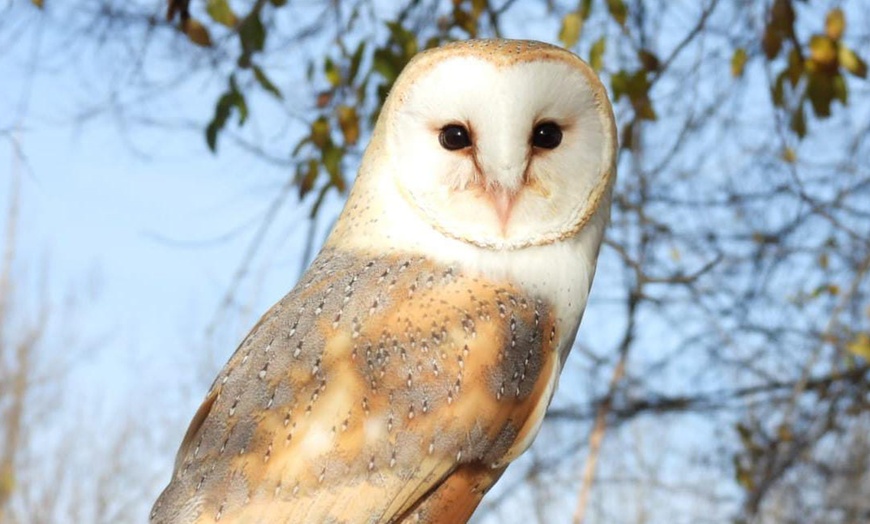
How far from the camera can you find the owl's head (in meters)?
1.56

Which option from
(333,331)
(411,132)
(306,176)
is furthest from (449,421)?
(306,176)

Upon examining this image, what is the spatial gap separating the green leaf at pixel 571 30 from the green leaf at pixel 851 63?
2.20 feet

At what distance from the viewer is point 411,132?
1.64 metres

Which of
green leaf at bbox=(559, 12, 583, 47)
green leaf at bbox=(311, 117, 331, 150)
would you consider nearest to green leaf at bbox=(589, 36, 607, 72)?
green leaf at bbox=(559, 12, 583, 47)

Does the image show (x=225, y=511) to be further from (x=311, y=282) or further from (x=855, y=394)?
(x=855, y=394)

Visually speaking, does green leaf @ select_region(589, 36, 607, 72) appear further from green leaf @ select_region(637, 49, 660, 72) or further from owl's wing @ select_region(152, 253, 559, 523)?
owl's wing @ select_region(152, 253, 559, 523)

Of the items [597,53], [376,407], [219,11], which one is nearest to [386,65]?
[219,11]

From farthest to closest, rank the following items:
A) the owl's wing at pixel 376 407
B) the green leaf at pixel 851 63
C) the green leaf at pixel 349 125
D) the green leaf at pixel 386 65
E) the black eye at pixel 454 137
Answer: the green leaf at pixel 349 125 < the green leaf at pixel 851 63 < the green leaf at pixel 386 65 < the black eye at pixel 454 137 < the owl's wing at pixel 376 407

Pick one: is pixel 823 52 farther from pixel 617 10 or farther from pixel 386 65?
pixel 386 65

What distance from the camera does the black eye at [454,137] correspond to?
1.59 meters

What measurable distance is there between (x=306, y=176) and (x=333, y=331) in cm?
135

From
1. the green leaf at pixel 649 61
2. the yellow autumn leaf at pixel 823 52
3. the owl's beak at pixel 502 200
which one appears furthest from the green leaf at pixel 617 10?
the owl's beak at pixel 502 200

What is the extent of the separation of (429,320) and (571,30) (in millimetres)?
1343

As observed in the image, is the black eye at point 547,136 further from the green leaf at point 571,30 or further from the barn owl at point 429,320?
the green leaf at point 571,30
